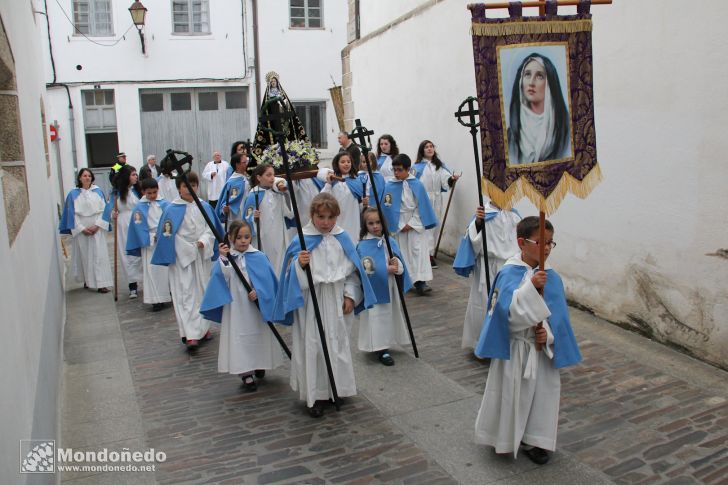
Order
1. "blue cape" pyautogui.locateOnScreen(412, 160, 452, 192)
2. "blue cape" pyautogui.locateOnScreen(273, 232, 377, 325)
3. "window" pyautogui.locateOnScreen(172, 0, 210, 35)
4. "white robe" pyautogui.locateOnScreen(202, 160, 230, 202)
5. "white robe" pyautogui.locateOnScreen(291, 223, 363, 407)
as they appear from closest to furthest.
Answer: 1. "blue cape" pyautogui.locateOnScreen(273, 232, 377, 325)
2. "white robe" pyautogui.locateOnScreen(291, 223, 363, 407)
3. "blue cape" pyautogui.locateOnScreen(412, 160, 452, 192)
4. "white robe" pyautogui.locateOnScreen(202, 160, 230, 202)
5. "window" pyautogui.locateOnScreen(172, 0, 210, 35)

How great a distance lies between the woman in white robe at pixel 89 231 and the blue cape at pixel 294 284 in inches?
224

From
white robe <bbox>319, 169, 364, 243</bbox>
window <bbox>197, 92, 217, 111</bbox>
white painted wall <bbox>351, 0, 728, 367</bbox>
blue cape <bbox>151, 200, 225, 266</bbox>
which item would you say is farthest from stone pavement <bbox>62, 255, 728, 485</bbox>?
window <bbox>197, 92, 217, 111</bbox>

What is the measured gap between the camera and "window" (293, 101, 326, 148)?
2075 cm

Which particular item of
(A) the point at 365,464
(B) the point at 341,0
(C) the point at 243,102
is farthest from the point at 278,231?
(B) the point at 341,0

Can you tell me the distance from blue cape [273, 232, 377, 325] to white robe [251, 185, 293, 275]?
328 cm

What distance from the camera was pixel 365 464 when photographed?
173 inches

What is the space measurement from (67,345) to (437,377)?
409 cm

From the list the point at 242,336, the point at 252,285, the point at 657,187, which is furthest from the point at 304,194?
the point at 657,187

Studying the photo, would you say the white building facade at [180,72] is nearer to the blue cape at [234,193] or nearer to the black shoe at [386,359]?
the blue cape at [234,193]

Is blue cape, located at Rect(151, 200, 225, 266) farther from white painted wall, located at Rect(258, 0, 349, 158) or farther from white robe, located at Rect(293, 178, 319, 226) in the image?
white painted wall, located at Rect(258, 0, 349, 158)

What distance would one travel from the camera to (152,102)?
63.8ft

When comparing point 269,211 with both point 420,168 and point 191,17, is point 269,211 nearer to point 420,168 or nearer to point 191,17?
point 420,168

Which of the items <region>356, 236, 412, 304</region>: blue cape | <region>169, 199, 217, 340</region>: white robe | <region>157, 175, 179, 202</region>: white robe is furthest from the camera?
<region>157, 175, 179, 202</region>: white robe

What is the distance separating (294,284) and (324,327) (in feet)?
1.38
